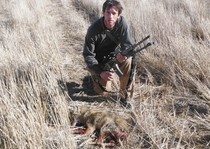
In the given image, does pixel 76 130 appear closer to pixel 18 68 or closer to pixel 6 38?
pixel 18 68

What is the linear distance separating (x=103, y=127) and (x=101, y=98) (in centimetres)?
91

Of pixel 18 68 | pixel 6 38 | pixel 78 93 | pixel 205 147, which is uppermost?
pixel 6 38

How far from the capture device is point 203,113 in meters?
3.40

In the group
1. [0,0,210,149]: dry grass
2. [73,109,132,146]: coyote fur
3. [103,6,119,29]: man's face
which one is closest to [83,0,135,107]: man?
[103,6,119,29]: man's face

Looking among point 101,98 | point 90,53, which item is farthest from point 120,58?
point 101,98

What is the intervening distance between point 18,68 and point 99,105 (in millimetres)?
1073

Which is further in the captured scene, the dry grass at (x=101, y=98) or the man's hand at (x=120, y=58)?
the man's hand at (x=120, y=58)

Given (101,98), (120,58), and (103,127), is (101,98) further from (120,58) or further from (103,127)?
(103,127)

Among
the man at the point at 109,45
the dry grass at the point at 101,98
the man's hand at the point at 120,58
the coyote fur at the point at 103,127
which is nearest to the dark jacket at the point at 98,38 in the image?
the man at the point at 109,45

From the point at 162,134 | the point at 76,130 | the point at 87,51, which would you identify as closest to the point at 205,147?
the point at 162,134

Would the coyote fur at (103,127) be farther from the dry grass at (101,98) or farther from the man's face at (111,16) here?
the man's face at (111,16)

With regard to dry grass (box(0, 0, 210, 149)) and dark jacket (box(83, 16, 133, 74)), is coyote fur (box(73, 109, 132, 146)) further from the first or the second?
dark jacket (box(83, 16, 133, 74))

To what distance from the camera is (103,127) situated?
10.2 ft

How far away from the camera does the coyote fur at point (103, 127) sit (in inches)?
119
